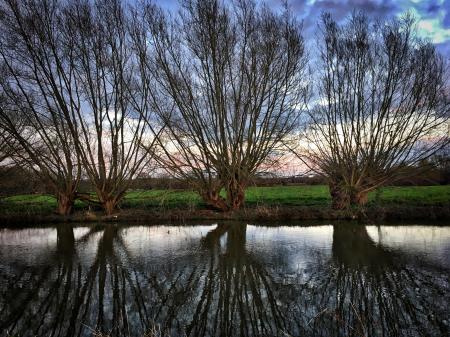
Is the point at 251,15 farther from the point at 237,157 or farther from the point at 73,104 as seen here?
the point at 73,104

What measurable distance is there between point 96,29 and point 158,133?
20.1 ft

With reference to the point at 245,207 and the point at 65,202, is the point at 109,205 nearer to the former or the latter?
the point at 65,202

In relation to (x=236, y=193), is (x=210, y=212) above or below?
below

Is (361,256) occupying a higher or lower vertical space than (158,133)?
lower

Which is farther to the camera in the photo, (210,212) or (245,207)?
(245,207)

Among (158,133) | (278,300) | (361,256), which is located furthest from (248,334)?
(158,133)

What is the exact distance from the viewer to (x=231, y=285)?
8.38 metres

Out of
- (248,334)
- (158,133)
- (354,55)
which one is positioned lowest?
(248,334)

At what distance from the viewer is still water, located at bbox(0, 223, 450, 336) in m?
6.11

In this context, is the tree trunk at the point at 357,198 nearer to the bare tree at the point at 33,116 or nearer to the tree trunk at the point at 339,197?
the tree trunk at the point at 339,197

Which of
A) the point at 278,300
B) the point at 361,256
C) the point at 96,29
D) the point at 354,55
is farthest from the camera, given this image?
the point at 354,55

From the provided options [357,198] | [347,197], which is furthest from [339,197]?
[357,198]

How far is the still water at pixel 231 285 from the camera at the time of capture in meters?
6.11

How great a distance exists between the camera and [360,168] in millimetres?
22250
